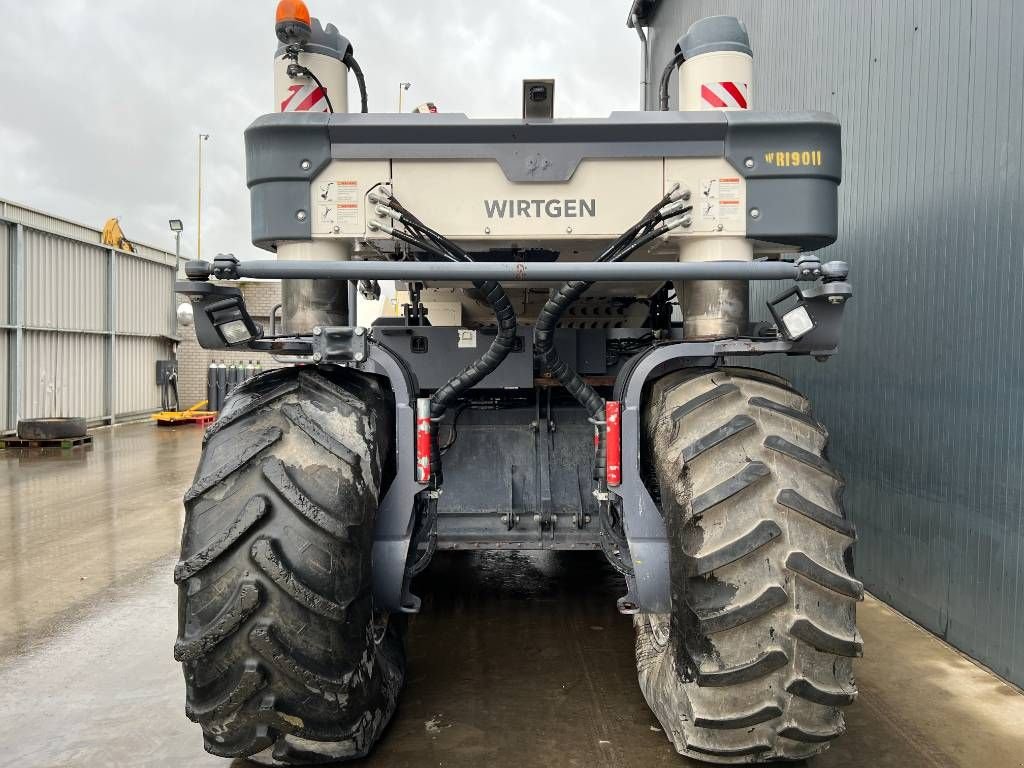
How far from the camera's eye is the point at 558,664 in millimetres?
3639

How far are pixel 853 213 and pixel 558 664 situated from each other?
3316 millimetres

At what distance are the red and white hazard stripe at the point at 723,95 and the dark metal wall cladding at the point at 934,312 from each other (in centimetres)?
135

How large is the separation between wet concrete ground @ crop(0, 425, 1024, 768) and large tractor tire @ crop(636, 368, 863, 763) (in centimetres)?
59

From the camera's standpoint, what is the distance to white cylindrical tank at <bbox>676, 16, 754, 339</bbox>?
2859mm

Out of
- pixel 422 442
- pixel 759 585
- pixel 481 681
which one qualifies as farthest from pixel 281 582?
pixel 481 681

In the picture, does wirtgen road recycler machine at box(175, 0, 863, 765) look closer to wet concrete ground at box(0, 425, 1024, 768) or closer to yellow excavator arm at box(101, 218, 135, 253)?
wet concrete ground at box(0, 425, 1024, 768)

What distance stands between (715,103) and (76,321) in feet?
53.1

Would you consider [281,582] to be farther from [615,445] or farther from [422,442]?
[615,445]

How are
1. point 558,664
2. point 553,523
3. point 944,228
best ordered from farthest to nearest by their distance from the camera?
point 944,228 → point 558,664 → point 553,523

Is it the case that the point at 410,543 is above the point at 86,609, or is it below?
above

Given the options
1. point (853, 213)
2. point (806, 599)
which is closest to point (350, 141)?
point (806, 599)

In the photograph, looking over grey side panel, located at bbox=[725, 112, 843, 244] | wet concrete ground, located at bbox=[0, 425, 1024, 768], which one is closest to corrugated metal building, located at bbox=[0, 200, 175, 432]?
wet concrete ground, located at bbox=[0, 425, 1024, 768]

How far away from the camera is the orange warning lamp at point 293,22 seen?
8.75ft

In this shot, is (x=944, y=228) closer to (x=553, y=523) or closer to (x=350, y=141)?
(x=553, y=523)
